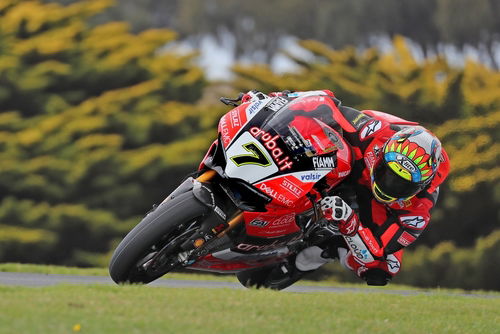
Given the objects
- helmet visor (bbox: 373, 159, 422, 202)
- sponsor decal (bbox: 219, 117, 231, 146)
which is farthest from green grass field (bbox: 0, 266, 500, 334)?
sponsor decal (bbox: 219, 117, 231, 146)

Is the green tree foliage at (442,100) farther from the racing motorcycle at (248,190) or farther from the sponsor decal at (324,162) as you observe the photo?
the sponsor decal at (324,162)

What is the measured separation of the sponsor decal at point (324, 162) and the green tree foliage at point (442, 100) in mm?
6101

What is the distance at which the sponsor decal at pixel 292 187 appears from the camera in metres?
6.82

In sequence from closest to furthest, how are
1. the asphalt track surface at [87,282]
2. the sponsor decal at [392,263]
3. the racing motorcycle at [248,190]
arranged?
the racing motorcycle at [248,190] < the sponsor decal at [392,263] < the asphalt track surface at [87,282]

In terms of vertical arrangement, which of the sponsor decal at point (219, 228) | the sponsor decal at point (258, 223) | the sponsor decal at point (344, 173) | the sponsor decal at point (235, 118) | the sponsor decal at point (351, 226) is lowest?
the sponsor decal at point (351, 226)

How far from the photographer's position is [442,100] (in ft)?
44.5

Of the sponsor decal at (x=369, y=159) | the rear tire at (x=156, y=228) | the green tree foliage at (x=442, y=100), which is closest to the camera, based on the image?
the rear tire at (x=156, y=228)

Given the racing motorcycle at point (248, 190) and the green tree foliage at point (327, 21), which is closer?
the racing motorcycle at point (248, 190)

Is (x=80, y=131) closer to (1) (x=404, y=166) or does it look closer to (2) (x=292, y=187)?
(2) (x=292, y=187)

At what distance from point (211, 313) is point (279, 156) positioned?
1334 mm

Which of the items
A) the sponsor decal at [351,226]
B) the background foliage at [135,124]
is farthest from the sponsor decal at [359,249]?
the background foliage at [135,124]

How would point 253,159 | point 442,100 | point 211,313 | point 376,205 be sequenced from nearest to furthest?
point 211,313
point 253,159
point 376,205
point 442,100

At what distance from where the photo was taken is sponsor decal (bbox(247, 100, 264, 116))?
708cm

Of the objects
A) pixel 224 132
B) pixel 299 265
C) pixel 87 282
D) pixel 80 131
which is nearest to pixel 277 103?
pixel 224 132
